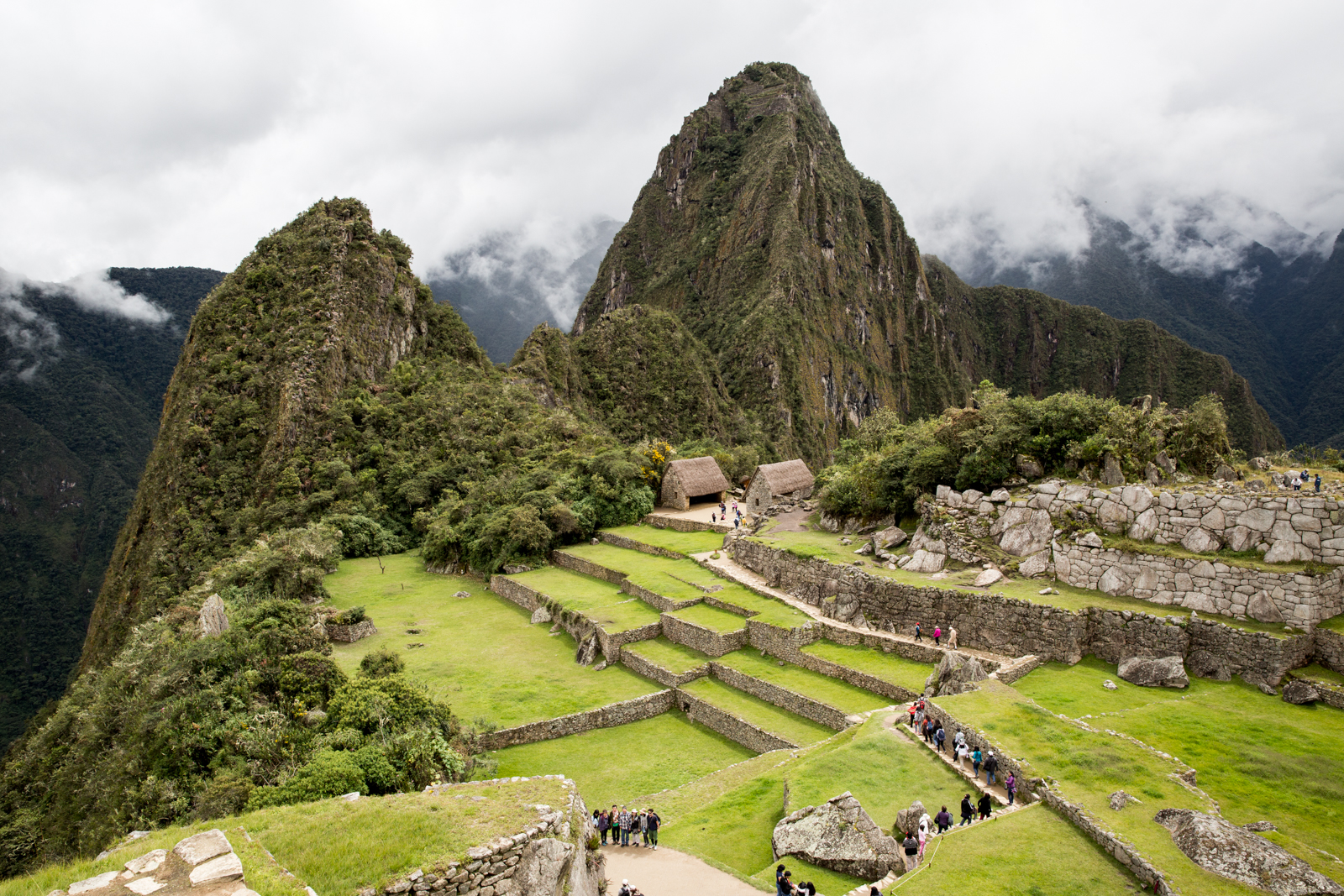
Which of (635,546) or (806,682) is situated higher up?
(635,546)

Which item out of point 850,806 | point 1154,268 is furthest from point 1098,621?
point 1154,268

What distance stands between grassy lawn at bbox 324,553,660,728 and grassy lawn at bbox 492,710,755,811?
3.08ft

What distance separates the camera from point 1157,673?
1385cm

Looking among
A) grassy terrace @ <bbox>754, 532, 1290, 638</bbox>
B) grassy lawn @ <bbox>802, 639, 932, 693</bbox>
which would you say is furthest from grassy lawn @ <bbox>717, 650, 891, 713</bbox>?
grassy terrace @ <bbox>754, 532, 1290, 638</bbox>

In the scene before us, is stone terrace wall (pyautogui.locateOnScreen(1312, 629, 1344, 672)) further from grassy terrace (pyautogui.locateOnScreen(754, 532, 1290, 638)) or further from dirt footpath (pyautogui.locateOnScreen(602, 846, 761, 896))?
dirt footpath (pyautogui.locateOnScreen(602, 846, 761, 896))

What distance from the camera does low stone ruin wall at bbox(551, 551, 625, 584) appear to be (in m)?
27.5

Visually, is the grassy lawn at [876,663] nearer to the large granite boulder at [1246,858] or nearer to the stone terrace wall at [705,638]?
the stone terrace wall at [705,638]

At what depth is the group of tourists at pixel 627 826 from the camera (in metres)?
11.6

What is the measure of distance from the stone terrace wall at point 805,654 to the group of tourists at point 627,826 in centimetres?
676

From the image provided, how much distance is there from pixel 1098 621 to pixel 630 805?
11.1m

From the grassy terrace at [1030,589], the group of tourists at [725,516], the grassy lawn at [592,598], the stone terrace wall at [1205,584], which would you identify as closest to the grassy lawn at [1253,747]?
the grassy terrace at [1030,589]

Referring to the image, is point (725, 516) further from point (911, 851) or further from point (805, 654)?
point (911, 851)

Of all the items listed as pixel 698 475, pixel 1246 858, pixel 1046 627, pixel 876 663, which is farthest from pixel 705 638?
pixel 698 475

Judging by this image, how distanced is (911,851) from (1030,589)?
8.93 metres
